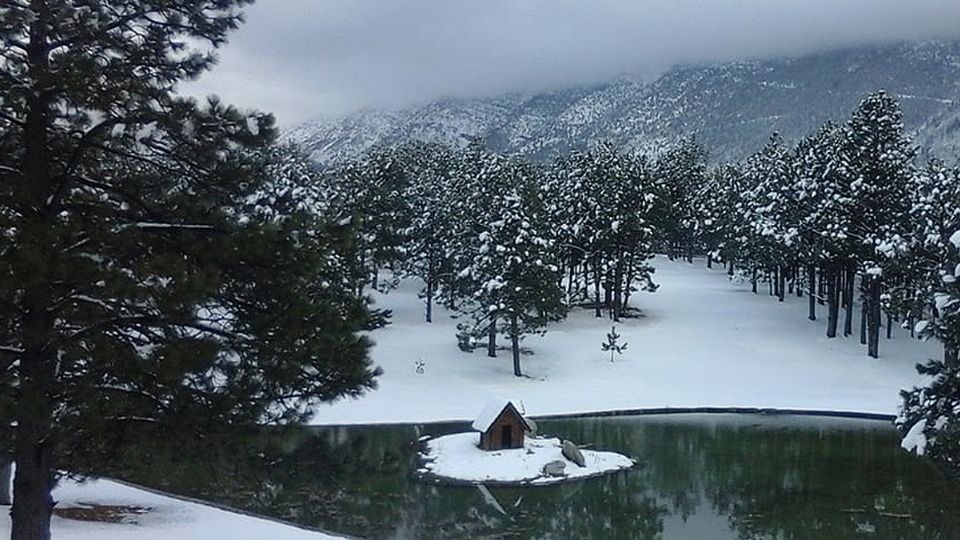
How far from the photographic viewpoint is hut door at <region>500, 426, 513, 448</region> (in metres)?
29.1

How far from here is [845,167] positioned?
42.6 metres

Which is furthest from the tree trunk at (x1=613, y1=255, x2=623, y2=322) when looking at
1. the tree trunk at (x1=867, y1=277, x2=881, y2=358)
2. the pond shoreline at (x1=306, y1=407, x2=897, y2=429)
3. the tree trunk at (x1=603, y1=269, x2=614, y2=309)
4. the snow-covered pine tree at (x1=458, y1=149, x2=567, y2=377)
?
the pond shoreline at (x1=306, y1=407, x2=897, y2=429)

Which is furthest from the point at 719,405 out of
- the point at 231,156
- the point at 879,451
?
the point at 231,156

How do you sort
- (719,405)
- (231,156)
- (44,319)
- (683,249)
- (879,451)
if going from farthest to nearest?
(683,249), (719,405), (879,451), (231,156), (44,319)

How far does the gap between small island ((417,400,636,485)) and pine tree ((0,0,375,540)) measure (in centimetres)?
1648

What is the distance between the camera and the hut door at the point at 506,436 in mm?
29109

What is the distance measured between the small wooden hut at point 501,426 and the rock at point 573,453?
4.90 ft

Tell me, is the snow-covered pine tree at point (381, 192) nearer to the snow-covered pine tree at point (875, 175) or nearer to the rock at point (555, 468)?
the rock at point (555, 468)

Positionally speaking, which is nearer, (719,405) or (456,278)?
(719,405)

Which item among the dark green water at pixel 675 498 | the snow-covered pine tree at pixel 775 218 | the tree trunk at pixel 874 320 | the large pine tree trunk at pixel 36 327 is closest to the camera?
the large pine tree trunk at pixel 36 327

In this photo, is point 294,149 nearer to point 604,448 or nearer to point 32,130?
point 604,448

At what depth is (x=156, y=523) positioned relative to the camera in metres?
17.3

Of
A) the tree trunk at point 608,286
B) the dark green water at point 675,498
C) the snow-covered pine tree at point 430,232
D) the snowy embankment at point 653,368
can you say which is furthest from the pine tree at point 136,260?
the tree trunk at point 608,286

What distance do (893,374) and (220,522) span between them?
109ft
